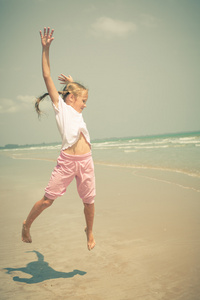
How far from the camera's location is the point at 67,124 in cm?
260

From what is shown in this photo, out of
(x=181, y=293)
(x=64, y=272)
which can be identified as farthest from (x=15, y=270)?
(x=181, y=293)

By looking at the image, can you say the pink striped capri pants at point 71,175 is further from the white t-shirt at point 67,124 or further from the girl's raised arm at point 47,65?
the girl's raised arm at point 47,65

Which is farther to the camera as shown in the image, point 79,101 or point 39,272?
point 79,101

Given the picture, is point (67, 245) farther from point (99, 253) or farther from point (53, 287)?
point (53, 287)

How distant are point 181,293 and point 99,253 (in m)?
1.06

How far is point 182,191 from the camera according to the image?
5746mm

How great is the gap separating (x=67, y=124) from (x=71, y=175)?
0.54 meters

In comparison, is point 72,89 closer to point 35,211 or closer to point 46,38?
point 46,38

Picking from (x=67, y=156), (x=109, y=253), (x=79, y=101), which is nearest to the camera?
(x=67, y=156)

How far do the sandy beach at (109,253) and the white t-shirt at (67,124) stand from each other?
132 cm

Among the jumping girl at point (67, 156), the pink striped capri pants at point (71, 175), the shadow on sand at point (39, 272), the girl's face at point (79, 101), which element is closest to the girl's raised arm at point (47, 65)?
the jumping girl at point (67, 156)

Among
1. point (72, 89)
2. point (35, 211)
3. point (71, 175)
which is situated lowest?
point (35, 211)

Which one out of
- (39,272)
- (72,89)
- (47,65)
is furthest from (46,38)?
(39,272)

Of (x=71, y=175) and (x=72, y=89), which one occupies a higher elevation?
(x=72, y=89)
